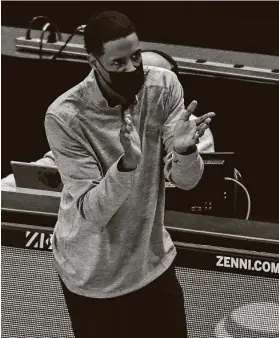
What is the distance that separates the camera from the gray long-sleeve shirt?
167 cm

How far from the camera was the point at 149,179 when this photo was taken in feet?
5.70

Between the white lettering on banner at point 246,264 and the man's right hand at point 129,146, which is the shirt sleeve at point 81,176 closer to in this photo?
the man's right hand at point 129,146

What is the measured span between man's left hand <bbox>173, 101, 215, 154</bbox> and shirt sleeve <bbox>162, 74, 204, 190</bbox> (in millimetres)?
26

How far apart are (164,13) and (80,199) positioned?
1.95 meters

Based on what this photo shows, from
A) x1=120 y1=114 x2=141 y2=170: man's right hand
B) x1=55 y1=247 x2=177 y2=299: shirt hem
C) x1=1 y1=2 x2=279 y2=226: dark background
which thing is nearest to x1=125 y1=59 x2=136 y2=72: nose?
x1=120 y1=114 x2=141 y2=170: man's right hand

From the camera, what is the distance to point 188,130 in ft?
5.21

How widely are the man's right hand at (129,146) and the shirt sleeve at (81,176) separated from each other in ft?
0.19

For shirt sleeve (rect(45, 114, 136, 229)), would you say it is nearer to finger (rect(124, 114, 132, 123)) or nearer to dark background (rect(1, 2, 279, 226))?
finger (rect(124, 114, 132, 123))

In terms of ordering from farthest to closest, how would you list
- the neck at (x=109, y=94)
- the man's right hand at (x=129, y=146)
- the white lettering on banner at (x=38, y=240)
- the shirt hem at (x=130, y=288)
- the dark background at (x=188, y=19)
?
the dark background at (x=188, y=19) < the white lettering on banner at (x=38, y=240) < the shirt hem at (x=130, y=288) < the neck at (x=109, y=94) < the man's right hand at (x=129, y=146)

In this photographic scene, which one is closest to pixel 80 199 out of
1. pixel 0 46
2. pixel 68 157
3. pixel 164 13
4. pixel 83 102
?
pixel 68 157

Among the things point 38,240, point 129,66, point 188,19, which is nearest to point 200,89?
point 188,19

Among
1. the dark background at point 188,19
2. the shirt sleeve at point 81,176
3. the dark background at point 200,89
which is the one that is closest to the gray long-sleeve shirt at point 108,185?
the shirt sleeve at point 81,176

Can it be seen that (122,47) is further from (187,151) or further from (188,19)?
(188,19)

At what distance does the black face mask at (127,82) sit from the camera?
1630mm
